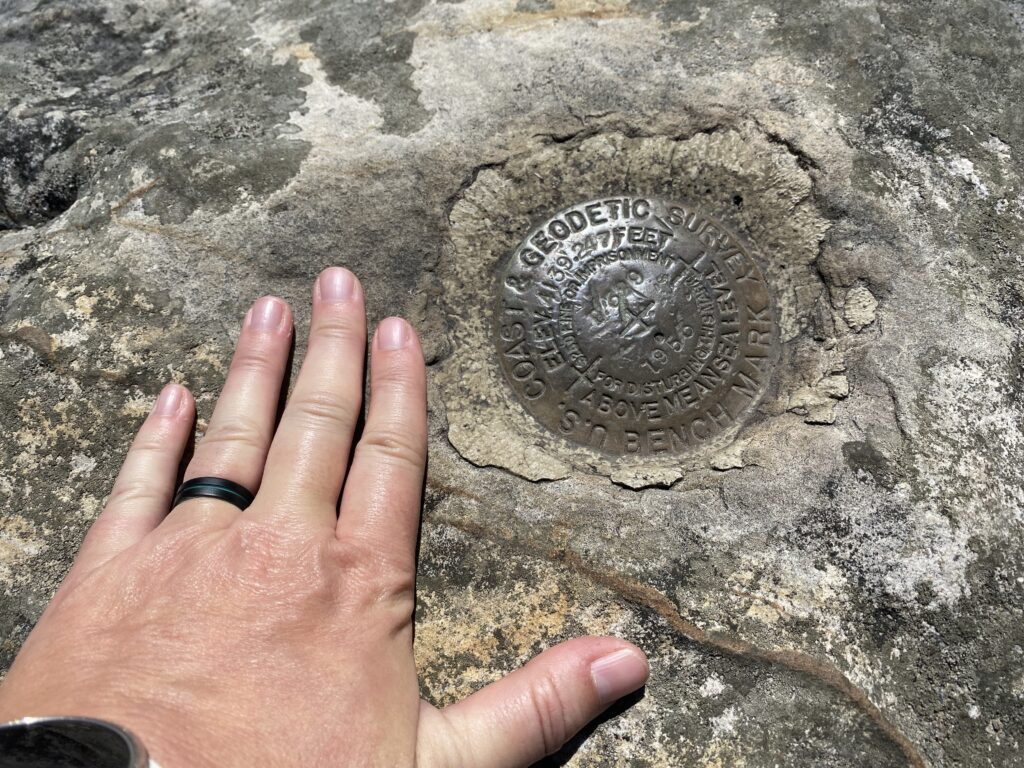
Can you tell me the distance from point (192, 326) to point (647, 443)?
125 cm

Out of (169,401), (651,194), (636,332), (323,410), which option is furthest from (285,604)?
(651,194)

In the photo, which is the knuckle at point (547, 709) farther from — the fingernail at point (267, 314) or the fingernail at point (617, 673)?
the fingernail at point (267, 314)

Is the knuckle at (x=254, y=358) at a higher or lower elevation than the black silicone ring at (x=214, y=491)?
higher

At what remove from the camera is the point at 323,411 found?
1.56 metres

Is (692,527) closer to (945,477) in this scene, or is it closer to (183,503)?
(945,477)

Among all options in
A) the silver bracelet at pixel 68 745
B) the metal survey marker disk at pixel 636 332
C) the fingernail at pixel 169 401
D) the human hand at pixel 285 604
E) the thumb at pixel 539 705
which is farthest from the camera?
the metal survey marker disk at pixel 636 332

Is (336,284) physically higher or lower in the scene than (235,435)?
higher

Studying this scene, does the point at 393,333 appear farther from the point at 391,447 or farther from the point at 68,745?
the point at 68,745

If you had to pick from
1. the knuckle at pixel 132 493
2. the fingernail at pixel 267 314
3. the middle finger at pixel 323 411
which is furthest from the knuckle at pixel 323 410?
the knuckle at pixel 132 493

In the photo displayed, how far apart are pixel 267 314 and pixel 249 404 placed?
10.0 inches

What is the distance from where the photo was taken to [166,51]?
8.17ft

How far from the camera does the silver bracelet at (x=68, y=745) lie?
93cm

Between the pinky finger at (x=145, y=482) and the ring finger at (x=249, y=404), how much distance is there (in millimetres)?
82

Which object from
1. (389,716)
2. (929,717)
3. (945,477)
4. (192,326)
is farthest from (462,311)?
(929,717)
